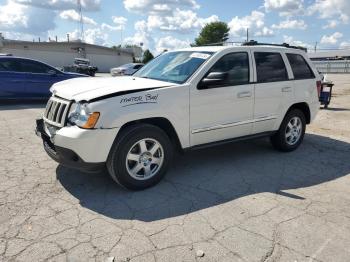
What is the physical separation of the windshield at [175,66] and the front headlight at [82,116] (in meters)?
1.35

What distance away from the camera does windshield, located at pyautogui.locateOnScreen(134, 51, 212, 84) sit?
4839mm

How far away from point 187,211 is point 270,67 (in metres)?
3.04

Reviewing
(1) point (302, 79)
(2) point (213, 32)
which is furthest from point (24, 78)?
(2) point (213, 32)

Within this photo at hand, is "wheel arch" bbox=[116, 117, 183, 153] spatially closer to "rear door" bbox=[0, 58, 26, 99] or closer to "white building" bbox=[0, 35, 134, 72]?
"rear door" bbox=[0, 58, 26, 99]

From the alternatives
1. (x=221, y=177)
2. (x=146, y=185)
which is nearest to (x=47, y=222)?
(x=146, y=185)

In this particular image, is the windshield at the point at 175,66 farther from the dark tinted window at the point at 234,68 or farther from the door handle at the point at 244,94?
the door handle at the point at 244,94

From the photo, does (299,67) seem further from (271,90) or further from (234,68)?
(234,68)

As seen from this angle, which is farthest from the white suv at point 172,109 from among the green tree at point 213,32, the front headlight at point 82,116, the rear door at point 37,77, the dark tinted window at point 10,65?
the green tree at point 213,32

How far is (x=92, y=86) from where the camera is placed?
4.39 metres

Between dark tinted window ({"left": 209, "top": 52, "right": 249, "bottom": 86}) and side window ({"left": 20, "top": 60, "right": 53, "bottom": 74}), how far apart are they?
8.00 meters

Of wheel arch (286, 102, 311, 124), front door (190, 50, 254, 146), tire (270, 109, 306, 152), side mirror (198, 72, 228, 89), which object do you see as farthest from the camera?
wheel arch (286, 102, 311, 124)

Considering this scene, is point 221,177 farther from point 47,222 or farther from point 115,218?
point 47,222

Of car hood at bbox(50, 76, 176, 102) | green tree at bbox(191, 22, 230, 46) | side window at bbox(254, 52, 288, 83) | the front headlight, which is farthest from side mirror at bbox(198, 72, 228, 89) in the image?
green tree at bbox(191, 22, 230, 46)

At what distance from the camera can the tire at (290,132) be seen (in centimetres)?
606
